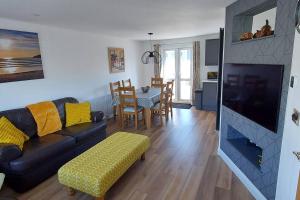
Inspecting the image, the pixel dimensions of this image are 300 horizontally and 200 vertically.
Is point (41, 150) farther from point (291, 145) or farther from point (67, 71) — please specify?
point (291, 145)

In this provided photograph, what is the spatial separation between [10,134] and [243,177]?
309 centimetres

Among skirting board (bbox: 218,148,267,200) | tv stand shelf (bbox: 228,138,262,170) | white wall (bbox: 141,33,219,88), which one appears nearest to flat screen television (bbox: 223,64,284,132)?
tv stand shelf (bbox: 228,138,262,170)

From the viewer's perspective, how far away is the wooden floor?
87.6 inches

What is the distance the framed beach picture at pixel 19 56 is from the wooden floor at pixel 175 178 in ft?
5.69

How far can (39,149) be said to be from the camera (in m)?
2.46

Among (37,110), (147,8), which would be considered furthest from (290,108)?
(37,110)

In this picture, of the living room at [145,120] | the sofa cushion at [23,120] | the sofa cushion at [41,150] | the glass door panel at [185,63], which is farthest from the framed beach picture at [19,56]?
the glass door panel at [185,63]

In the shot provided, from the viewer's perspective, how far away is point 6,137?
7.93 feet

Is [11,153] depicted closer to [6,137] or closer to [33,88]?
[6,137]

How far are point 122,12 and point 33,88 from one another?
2093 mm

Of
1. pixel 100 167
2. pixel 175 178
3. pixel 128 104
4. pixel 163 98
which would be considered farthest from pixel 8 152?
pixel 163 98

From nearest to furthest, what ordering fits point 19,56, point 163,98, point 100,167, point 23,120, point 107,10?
point 100,167
point 107,10
point 23,120
point 19,56
point 163,98

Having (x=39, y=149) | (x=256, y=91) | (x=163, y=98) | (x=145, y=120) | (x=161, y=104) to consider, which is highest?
(x=256, y=91)

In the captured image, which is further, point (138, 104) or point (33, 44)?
point (138, 104)
